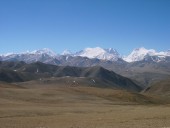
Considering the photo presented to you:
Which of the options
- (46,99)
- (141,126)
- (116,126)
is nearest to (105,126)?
(116,126)

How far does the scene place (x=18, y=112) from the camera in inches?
2228

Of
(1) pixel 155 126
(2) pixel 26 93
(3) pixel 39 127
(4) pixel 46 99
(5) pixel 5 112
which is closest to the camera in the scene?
(1) pixel 155 126

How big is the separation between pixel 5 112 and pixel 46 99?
111 ft

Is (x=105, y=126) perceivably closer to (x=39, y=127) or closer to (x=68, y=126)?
(x=68, y=126)

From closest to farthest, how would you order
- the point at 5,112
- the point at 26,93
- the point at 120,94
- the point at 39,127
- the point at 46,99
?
1. the point at 39,127
2. the point at 5,112
3. the point at 46,99
4. the point at 26,93
5. the point at 120,94

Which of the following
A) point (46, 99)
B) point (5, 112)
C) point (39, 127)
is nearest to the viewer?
point (39, 127)

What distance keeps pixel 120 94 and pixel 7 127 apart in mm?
82566

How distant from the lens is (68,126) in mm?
40031

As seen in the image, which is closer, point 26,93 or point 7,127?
point 7,127

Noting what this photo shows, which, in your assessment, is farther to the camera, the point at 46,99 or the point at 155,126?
the point at 46,99

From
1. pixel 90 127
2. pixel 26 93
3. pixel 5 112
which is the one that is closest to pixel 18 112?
pixel 5 112

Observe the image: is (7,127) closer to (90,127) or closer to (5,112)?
(90,127)

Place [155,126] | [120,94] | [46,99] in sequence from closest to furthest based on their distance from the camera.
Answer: [155,126], [46,99], [120,94]

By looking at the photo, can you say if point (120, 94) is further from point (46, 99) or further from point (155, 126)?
point (155, 126)
